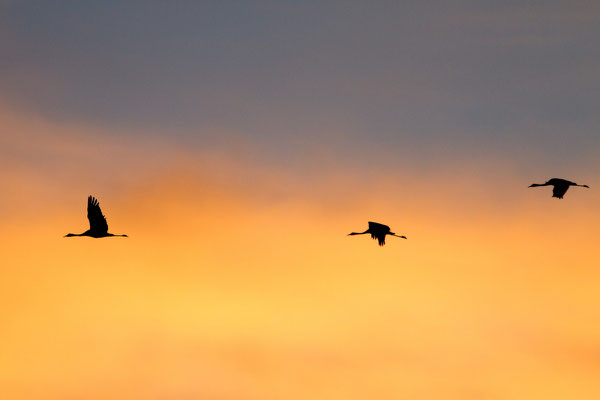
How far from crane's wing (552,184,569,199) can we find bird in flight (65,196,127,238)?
2991 centimetres

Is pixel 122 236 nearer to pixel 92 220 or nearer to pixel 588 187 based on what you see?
pixel 92 220

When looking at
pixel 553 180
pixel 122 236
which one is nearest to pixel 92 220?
pixel 122 236

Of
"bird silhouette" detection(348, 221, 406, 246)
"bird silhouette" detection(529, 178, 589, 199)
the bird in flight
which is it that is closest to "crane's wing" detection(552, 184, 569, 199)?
"bird silhouette" detection(529, 178, 589, 199)

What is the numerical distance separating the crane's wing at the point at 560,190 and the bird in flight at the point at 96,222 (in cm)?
2991

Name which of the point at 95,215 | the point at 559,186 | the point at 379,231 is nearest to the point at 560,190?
the point at 559,186

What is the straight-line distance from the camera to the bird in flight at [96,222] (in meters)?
68.3

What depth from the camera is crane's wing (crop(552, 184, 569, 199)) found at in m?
66.2

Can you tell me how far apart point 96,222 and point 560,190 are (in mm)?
30881

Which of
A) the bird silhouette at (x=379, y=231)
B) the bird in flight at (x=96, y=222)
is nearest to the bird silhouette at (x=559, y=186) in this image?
the bird silhouette at (x=379, y=231)

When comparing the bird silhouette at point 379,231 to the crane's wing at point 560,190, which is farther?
the bird silhouette at point 379,231

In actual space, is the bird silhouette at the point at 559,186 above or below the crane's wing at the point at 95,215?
above

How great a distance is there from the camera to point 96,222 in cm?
6894

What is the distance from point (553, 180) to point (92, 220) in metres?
30.7

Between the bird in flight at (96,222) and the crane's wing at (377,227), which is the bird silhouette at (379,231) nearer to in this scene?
the crane's wing at (377,227)
